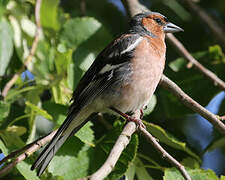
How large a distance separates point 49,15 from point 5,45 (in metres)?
0.75

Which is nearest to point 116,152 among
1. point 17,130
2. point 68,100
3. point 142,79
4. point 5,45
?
point 17,130

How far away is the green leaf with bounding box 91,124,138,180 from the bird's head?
1360 millimetres

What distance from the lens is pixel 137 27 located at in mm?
4566

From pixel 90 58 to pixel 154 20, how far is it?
0.87 m

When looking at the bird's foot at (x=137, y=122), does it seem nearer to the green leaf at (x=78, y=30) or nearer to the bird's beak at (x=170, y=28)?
the green leaf at (x=78, y=30)

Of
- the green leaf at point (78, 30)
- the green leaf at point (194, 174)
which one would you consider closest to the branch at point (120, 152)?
the green leaf at point (194, 174)

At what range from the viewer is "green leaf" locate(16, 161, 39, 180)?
3062mm

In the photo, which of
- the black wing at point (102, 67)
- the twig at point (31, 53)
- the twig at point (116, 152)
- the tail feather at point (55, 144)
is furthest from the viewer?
the black wing at point (102, 67)

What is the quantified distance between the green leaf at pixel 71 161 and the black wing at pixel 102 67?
0.39 m

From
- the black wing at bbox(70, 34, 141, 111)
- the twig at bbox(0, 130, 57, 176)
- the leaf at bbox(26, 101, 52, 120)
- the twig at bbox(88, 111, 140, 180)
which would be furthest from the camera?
the black wing at bbox(70, 34, 141, 111)

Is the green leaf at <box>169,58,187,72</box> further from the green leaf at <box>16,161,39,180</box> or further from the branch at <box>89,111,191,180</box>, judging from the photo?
the green leaf at <box>16,161,39,180</box>

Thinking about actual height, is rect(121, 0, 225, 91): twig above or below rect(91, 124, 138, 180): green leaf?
above

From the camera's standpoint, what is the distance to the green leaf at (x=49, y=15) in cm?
445

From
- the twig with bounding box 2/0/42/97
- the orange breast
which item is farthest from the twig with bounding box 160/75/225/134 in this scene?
the twig with bounding box 2/0/42/97
